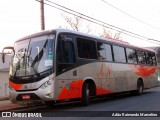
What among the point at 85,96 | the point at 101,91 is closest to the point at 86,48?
the point at 85,96

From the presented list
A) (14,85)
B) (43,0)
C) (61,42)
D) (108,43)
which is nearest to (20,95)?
(14,85)

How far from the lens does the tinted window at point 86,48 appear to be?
15295mm

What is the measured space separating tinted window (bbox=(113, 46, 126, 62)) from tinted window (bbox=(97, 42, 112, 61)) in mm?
725

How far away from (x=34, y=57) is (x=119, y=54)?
7277 mm

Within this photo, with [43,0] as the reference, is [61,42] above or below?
below

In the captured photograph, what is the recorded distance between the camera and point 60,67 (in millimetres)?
13672

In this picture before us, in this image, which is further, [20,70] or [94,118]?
[20,70]

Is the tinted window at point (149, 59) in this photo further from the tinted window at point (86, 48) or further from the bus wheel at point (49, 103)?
the bus wheel at point (49, 103)

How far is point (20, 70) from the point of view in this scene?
543 inches

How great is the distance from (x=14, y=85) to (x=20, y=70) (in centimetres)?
65

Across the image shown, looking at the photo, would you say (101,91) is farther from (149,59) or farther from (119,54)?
(149,59)

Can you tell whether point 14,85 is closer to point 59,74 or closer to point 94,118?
point 59,74

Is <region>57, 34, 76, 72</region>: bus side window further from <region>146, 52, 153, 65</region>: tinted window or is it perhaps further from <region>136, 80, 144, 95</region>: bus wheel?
<region>146, 52, 153, 65</region>: tinted window

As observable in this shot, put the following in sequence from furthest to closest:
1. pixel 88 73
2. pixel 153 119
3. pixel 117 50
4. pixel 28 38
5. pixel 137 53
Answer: pixel 137 53 → pixel 117 50 → pixel 88 73 → pixel 28 38 → pixel 153 119
